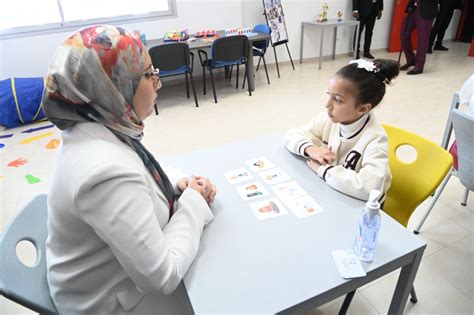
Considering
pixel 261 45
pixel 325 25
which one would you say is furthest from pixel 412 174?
pixel 325 25

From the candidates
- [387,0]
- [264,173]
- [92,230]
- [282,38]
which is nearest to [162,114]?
[282,38]

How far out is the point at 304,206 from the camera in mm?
1066

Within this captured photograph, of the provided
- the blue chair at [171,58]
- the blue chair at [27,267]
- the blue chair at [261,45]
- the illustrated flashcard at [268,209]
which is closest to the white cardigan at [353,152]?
the illustrated flashcard at [268,209]

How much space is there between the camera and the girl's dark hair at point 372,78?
1258 millimetres

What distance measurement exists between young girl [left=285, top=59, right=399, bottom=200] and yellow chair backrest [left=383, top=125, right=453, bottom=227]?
145 millimetres

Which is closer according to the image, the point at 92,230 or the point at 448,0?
the point at 92,230

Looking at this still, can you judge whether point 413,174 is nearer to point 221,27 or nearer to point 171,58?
point 171,58

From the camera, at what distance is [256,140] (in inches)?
59.7

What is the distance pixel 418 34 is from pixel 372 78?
445 cm

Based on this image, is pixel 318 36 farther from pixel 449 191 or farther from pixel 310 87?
pixel 449 191

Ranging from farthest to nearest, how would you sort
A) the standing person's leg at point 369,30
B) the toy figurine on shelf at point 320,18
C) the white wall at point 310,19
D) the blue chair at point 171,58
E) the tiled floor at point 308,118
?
the standing person's leg at point 369,30, the toy figurine on shelf at point 320,18, the white wall at point 310,19, the blue chair at point 171,58, the tiled floor at point 308,118

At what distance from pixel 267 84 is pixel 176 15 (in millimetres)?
1688

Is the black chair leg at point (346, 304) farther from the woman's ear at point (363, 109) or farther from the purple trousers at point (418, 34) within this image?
the purple trousers at point (418, 34)

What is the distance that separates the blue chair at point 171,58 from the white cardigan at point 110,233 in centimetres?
326
